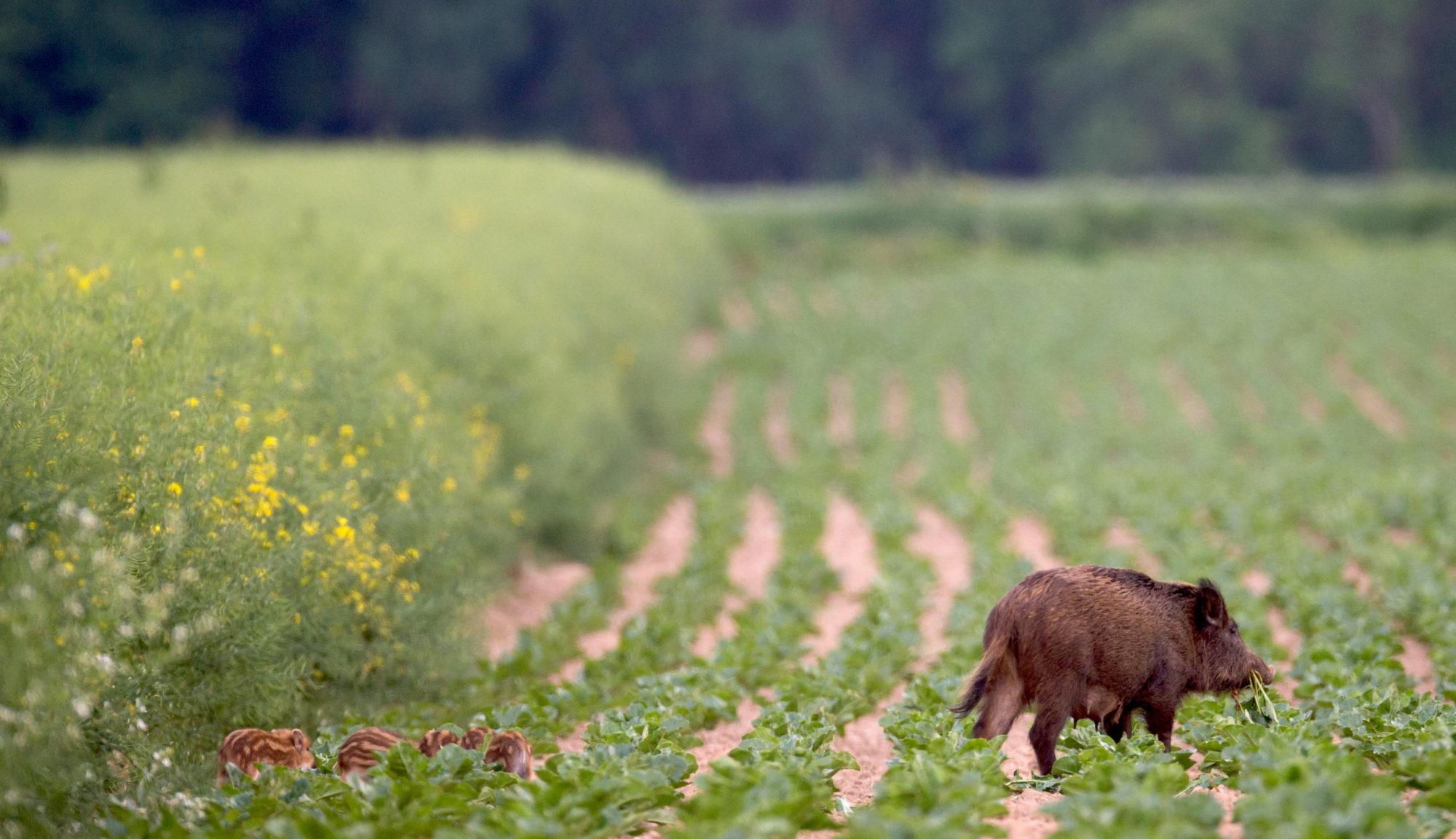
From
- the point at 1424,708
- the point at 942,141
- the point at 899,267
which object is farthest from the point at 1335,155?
the point at 1424,708

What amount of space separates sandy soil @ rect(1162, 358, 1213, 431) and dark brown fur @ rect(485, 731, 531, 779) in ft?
60.8

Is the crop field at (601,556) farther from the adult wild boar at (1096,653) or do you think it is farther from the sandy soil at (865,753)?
the adult wild boar at (1096,653)

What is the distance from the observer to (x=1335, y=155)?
212ft

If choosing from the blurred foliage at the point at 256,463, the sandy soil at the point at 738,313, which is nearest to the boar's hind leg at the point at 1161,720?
the blurred foliage at the point at 256,463

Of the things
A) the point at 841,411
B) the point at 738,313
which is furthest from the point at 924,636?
the point at 738,313

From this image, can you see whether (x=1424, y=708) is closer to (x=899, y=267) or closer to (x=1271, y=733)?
(x=1271, y=733)

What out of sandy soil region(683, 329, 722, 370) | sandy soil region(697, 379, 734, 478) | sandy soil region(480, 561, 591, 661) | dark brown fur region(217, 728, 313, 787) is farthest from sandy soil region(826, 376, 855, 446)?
dark brown fur region(217, 728, 313, 787)

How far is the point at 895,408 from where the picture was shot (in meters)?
25.2

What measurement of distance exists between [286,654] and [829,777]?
10.1 ft

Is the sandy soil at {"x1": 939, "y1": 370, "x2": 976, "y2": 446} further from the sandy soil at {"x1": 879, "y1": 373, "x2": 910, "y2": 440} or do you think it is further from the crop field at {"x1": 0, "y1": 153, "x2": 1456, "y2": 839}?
the sandy soil at {"x1": 879, "y1": 373, "x2": 910, "y2": 440}

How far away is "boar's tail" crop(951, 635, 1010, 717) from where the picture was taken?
618cm

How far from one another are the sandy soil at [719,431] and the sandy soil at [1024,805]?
1241cm

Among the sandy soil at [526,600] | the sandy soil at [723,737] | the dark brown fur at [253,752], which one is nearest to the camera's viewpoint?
the dark brown fur at [253,752]

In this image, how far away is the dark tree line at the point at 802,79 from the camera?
195ft
